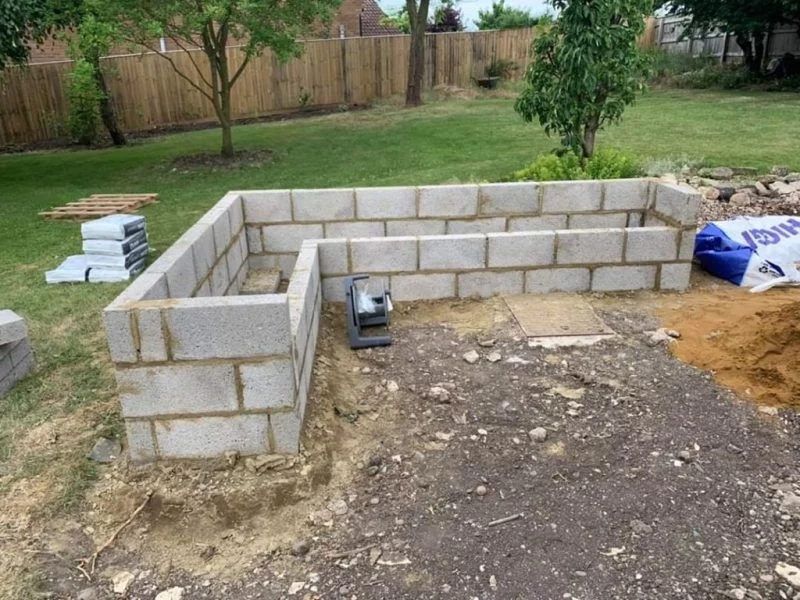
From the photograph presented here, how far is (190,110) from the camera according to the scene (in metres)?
20.0

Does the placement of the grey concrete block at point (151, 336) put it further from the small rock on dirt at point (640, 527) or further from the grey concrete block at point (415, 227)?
the grey concrete block at point (415, 227)

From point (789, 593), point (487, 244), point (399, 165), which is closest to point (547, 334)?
point (487, 244)

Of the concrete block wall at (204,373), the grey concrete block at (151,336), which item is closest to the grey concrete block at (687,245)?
the concrete block wall at (204,373)

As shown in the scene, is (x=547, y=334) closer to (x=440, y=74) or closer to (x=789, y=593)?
(x=789, y=593)

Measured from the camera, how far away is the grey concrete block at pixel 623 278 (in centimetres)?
591

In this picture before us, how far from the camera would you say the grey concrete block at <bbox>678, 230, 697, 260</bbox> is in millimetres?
5859

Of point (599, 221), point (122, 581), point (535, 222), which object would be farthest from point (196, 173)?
point (122, 581)

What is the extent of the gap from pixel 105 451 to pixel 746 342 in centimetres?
429

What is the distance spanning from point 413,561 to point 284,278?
411 cm

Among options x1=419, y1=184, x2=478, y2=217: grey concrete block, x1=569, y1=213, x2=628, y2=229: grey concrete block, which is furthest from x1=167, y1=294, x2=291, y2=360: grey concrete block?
x1=569, y1=213, x2=628, y2=229: grey concrete block

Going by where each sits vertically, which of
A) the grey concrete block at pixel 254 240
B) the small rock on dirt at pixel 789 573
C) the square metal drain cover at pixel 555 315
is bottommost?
the square metal drain cover at pixel 555 315

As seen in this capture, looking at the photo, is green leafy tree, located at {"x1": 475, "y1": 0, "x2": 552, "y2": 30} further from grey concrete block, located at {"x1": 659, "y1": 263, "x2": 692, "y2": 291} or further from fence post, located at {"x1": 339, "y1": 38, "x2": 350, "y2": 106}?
grey concrete block, located at {"x1": 659, "y1": 263, "x2": 692, "y2": 291}

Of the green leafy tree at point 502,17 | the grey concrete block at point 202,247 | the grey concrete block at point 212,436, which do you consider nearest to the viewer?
the grey concrete block at point 212,436

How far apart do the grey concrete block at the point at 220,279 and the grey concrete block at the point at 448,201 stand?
2.01 metres
